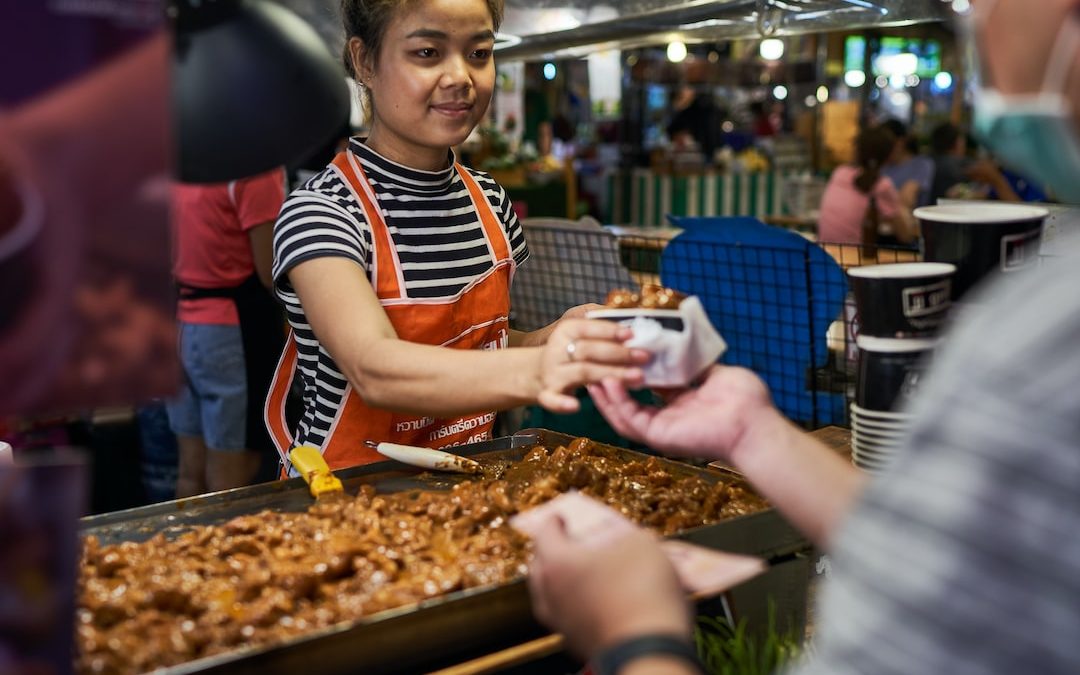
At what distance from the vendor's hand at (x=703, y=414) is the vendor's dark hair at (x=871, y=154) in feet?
20.0

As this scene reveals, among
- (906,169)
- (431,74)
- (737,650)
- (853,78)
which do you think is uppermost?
(853,78)

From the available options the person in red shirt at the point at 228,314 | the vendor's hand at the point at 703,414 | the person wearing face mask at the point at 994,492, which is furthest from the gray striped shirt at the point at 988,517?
the person in red shirt at the point at 228,314

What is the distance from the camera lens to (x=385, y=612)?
1375 mm

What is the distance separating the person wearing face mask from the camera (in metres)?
0.80

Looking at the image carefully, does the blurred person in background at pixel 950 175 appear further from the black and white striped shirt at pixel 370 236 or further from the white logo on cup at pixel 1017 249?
the white logo on cup at pixel 1017 249

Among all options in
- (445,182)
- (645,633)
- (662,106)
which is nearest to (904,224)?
(445,182)

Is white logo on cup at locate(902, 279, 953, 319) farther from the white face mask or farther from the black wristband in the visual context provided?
the black wristband

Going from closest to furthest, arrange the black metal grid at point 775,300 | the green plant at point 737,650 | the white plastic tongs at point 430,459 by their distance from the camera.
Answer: the green plant at point 737,650 < the white plastic tongs at point 430,459 < the black metal grid at point 775,300

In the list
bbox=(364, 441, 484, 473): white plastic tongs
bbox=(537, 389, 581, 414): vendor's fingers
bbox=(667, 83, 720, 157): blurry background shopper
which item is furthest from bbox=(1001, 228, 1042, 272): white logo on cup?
bbox=(667, 83, 720, 157): blurry background shopper

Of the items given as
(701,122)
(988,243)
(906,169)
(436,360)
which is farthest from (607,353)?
(701,122)

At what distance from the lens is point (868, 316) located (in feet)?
5.12

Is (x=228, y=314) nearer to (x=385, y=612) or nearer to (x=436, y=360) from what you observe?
(x=436, y=360)

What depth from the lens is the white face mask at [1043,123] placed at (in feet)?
2.97

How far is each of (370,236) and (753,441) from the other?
1.07m
